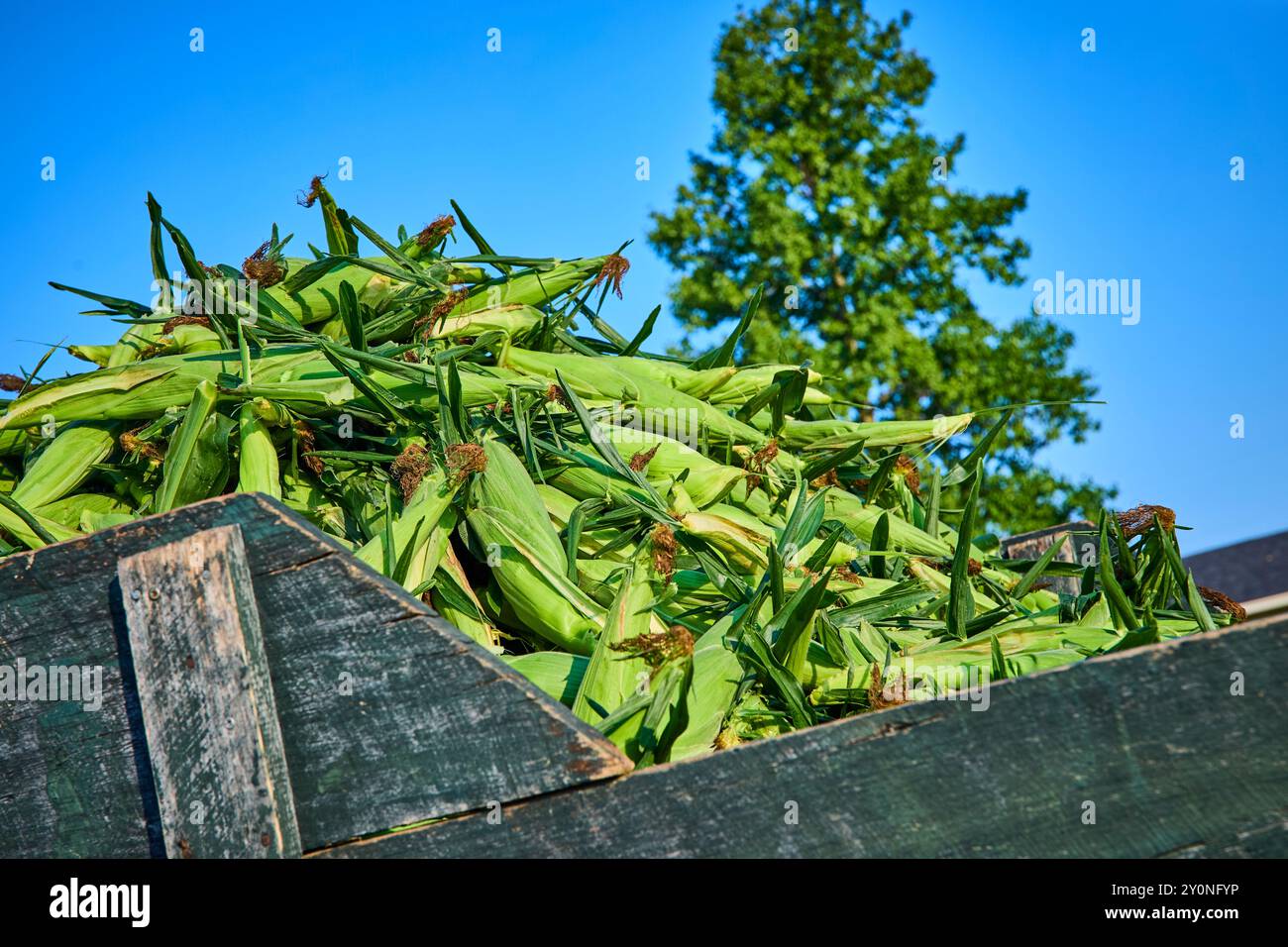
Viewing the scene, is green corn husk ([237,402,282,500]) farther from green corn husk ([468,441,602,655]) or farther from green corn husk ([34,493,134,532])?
green corn husk ([468,441,602,655])

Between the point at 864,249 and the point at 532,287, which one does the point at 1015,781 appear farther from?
the point at 864,249

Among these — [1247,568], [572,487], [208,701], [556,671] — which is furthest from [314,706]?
[1247,568]

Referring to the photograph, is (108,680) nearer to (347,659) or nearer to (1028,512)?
(347,659)

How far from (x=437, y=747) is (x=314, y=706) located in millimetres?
175

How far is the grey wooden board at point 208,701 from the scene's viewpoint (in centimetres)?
140

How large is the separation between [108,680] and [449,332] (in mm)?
1467

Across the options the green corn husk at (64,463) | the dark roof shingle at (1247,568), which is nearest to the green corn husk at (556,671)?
the green corn husk at (64,463)

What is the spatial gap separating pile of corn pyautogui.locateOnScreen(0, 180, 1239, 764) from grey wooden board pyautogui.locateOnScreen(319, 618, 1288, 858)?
0.22m

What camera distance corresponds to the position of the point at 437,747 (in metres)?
1.39

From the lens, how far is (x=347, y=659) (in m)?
1.41

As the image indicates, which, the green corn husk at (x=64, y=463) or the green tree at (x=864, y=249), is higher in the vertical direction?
the green tree at (x=864, y=249)

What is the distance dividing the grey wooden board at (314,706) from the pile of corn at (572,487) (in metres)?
0.24

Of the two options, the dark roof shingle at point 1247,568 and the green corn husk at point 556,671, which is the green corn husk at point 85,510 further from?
the dark roof shingle at point 1247,568
